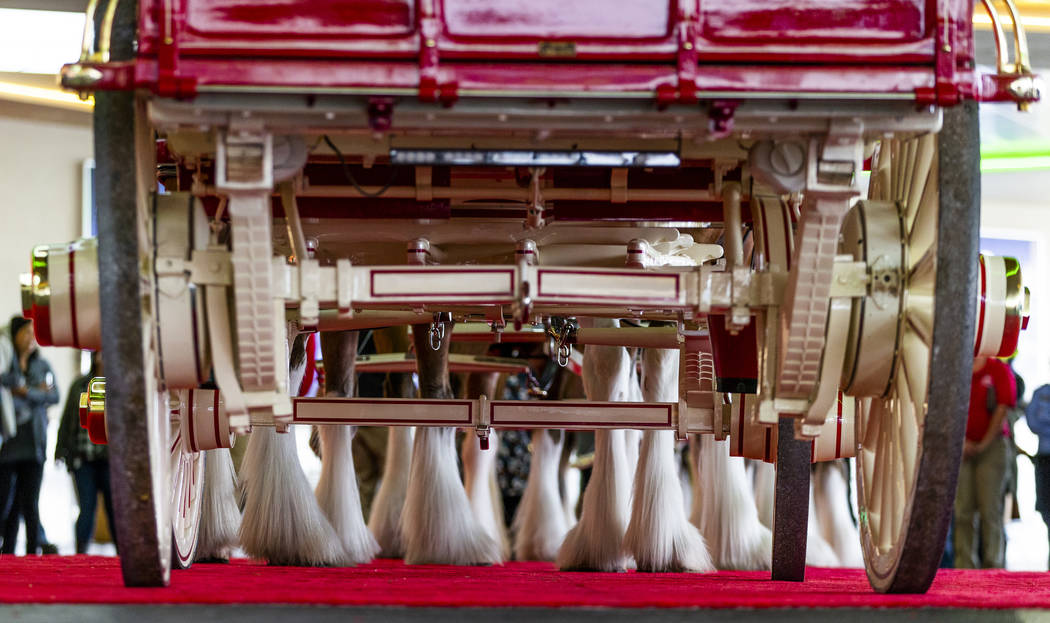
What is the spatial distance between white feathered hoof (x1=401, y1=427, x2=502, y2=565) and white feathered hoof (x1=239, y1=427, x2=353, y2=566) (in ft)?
1.12

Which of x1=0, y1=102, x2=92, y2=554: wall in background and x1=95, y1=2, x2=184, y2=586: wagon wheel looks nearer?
x1=95, y1=2, x2=184, y2=586: wagon wheel

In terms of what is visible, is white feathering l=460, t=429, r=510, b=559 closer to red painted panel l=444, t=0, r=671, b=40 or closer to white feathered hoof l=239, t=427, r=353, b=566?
white feathered hoof l=239, t=427, r=353, b=566

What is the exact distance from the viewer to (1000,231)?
14.5 m

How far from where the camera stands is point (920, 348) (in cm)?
274

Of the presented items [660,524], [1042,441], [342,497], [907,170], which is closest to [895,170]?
[907,170]

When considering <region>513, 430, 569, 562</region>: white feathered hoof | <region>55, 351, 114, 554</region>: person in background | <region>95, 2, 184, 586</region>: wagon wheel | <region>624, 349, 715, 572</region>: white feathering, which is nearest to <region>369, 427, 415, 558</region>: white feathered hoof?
<region>513, 430, 569, 562</region>: white feathered hoof

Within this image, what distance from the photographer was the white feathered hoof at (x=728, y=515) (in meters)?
5.47

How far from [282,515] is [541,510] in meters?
2.10

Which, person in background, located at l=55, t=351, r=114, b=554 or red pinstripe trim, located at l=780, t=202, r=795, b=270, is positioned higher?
red pinstripe trim, located at l=780, t=202, r=795, b=270

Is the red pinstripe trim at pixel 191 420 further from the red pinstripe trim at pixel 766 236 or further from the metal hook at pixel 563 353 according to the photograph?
the red pinstripe trim at pixel 766 236

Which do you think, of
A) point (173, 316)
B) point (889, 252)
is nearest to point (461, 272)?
point (173, 316)

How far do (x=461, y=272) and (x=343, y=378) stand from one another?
249 centimetres

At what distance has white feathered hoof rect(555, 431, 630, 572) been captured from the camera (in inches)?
194

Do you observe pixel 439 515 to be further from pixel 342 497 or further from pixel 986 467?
pixel 986 467
